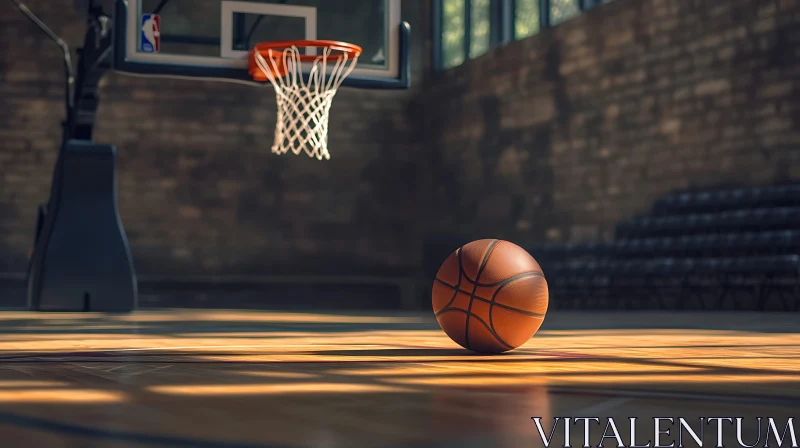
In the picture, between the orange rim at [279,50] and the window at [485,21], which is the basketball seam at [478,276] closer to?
the orange rim at [279,50]

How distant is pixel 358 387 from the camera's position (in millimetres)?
3662

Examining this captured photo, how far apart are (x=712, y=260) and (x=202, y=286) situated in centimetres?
863

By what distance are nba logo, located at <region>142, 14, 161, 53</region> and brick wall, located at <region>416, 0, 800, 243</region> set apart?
6.63m

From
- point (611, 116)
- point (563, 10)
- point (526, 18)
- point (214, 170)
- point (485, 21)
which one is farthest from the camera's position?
point (214, 170)

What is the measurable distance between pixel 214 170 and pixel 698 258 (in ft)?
26.9

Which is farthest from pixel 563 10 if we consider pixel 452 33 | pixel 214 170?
pixel 214 170

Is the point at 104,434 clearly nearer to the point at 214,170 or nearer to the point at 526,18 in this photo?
the point at 526,18

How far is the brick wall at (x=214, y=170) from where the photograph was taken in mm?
16859

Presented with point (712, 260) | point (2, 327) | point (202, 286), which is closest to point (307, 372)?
point (2, 327)

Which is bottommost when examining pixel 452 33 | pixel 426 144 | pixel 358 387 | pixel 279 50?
pixel 358 387

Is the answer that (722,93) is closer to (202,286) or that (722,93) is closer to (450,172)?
(450,172)

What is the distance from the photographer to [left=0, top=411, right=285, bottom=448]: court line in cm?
234

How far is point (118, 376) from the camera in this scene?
13.3 feet

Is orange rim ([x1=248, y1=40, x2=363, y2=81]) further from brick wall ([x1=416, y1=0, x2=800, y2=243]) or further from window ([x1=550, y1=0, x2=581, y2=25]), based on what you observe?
window ([x1=550, y1=0, x2=581, y2=25])
